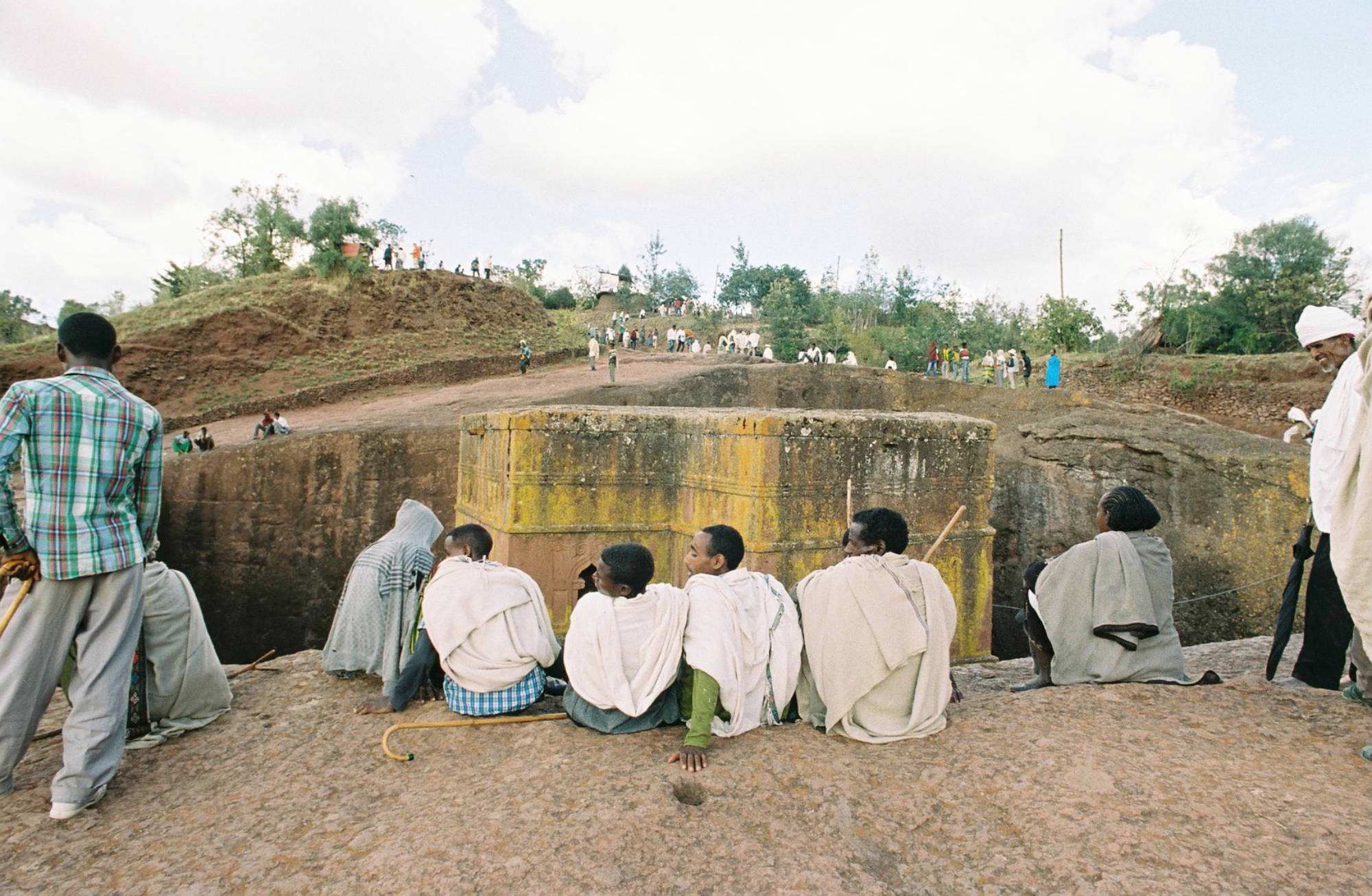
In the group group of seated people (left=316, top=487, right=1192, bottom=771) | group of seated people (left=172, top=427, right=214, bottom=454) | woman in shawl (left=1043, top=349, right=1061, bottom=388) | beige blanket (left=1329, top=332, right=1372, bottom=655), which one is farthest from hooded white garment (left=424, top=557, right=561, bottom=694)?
woman in shawl (left=1043, top=349, right=1061, bottom=388)

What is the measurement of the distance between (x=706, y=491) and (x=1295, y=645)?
4.14 m

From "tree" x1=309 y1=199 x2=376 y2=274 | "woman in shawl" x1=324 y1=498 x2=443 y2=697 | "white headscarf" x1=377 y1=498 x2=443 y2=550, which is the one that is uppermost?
"tree" x1=309 y1=199 x2=376 y2=274

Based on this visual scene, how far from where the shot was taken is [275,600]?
11516 millimetres

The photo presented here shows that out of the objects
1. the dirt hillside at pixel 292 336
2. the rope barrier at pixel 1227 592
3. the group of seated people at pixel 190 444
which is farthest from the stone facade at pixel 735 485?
the dirt hillside at pixel 292 336

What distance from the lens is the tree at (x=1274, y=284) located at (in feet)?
63.0

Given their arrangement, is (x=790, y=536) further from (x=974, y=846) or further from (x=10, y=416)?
(x=10, y=416)

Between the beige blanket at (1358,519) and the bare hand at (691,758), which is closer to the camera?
the beige blanket at (1358,519)

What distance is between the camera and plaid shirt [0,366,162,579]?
2.88 m

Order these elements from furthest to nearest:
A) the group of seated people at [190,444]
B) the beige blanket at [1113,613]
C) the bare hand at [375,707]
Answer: the group of seated people at [190,444] → the beige blanket at [1113,613] → the bare hand at [375,707]

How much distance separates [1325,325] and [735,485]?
324 centimetres

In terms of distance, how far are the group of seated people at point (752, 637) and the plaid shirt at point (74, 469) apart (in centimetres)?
138

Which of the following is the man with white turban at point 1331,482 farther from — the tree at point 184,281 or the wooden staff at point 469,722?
the tree at point 184,281

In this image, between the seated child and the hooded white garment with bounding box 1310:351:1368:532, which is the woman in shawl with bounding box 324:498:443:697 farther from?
the hooded white garment with bounding box 1310:351:1368:532

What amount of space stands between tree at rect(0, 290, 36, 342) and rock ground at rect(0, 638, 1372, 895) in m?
29.3
